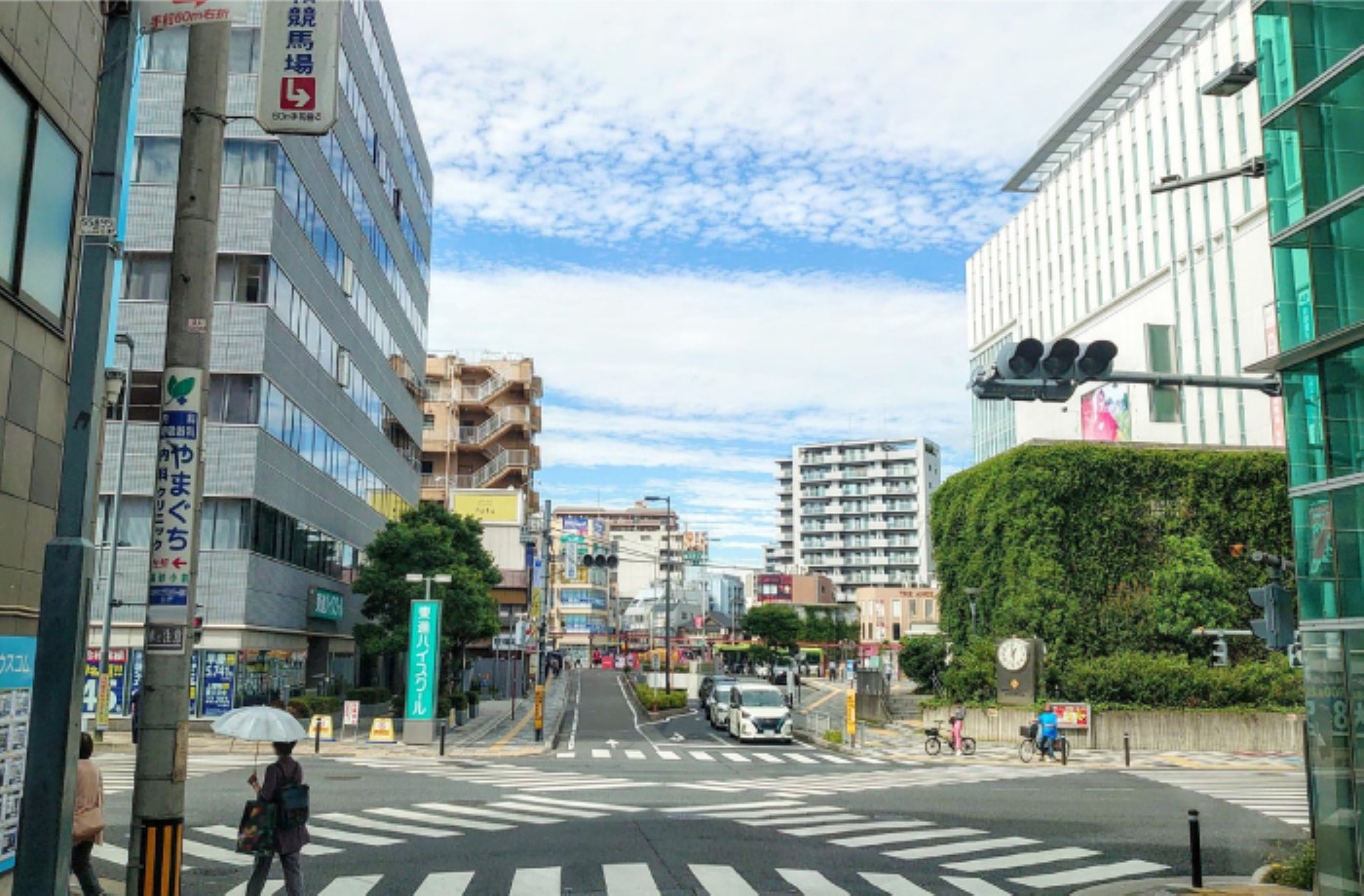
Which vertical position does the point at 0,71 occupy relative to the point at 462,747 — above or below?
above

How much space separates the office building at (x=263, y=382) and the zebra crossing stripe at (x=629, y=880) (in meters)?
24.8

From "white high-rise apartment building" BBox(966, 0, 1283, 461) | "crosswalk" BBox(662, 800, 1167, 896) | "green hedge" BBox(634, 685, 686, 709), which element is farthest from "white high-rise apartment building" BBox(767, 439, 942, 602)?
"crosswalk" BBox(662, 800, 1167, 896)

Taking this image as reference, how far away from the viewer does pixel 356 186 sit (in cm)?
4803

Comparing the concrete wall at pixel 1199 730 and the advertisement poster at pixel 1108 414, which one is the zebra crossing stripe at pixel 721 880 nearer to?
the concrete wall at pixel 1199 730

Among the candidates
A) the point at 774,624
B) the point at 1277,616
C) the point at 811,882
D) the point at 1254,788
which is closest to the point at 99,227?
the point at 811,882

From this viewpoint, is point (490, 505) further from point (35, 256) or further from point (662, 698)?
point (35, 256)

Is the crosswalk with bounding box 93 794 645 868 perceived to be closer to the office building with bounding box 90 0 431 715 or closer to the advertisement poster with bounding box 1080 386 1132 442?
the office building with bounding box 90 0 431 715

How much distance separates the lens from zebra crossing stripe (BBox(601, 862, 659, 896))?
1209 centimetres

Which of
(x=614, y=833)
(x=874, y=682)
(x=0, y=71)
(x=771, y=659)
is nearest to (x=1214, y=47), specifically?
(x=874, y=682)

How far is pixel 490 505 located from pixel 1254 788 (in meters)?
62.6

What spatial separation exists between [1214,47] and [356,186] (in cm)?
4629

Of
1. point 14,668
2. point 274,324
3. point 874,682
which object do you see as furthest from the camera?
point 874,682

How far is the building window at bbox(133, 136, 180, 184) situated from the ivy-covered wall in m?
34.3

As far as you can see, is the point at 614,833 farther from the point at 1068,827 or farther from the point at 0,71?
the point at 0,71
